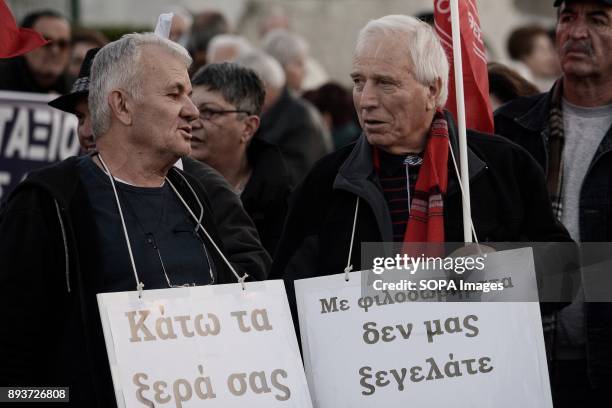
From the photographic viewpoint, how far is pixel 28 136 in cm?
884

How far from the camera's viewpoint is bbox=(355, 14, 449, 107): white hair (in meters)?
5.16

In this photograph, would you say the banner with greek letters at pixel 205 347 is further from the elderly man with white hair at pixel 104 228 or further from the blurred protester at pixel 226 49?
the blurred protester at pixel 226 49

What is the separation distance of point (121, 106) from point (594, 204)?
213 centimetres

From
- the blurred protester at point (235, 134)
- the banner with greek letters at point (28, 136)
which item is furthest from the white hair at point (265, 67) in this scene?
the blurred protester at point (235, 134)

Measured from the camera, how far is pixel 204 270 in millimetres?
4914

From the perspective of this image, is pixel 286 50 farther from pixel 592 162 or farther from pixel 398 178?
pixel 398 178

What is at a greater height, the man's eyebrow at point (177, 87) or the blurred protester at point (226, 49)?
the man's eyebrow at point (177, 87)

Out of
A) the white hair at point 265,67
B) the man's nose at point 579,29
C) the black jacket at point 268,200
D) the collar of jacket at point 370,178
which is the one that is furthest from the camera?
the white hair at point 265,67

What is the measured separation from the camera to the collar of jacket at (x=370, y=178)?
5.04 m

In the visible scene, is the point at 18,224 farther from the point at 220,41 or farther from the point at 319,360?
the point at 220,41

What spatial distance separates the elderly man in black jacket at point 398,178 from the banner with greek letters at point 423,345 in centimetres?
23

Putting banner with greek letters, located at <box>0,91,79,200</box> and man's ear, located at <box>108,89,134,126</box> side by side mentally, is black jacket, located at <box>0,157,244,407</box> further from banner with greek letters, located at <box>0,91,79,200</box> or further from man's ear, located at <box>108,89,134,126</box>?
banner with greek letters, located at <box>0,91,79,200</box>

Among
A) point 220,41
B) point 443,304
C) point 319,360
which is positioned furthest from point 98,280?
point 220,41

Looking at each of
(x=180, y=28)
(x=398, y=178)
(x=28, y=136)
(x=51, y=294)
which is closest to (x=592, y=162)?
(x=398, y=178)
